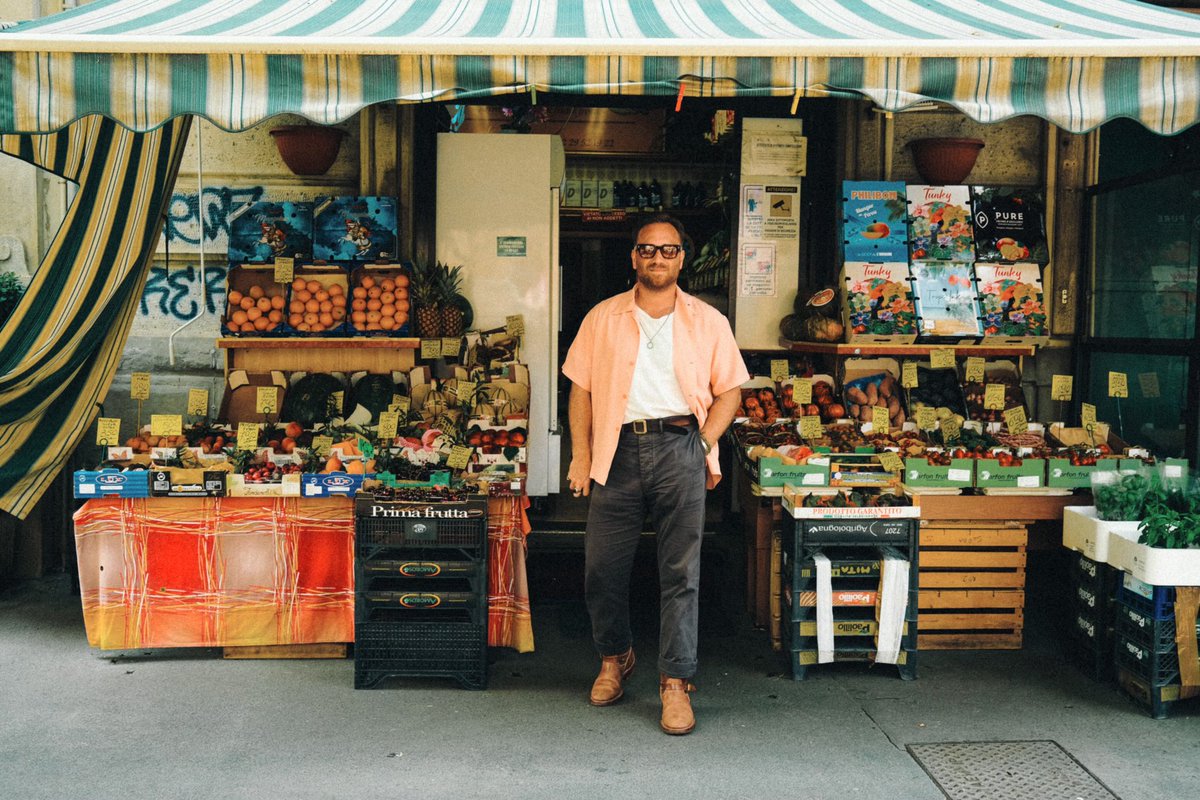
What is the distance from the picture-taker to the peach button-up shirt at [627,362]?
4.01 meters

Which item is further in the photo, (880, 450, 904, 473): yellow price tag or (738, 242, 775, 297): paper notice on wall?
(738, 242, 775, 297): paper notice on wall

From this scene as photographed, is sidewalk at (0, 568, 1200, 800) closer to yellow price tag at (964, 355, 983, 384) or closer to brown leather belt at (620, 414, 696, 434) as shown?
brown leather belt at (620, 414, 696, 434)

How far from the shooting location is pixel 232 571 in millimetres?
4711

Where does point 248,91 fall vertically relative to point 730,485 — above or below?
above

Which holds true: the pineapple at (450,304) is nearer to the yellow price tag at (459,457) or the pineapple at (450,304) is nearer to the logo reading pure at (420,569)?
the yellow price tag at (459,457)

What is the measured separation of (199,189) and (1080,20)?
4.90m

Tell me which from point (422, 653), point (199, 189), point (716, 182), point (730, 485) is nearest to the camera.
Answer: point (422, 653)

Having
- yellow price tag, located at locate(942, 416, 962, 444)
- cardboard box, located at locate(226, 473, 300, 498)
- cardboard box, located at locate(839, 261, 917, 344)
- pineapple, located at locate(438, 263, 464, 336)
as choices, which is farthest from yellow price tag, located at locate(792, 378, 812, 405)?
cardboard box, located at locate(226, 473, 300, 498)

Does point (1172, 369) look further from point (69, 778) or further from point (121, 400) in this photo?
point (121, 400)

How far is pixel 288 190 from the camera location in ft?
20.6

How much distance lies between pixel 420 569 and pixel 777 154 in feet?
12.0

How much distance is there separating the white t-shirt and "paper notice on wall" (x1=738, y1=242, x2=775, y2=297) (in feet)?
8.19

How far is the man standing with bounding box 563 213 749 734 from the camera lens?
400cm

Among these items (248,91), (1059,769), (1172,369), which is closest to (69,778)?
(248,91)
